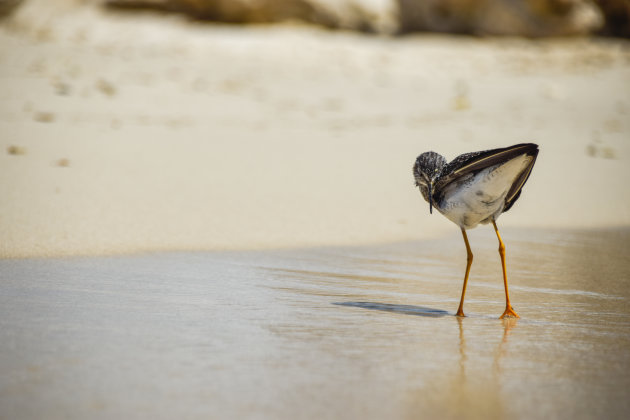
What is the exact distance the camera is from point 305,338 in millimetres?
3133

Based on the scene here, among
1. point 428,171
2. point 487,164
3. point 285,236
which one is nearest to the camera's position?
point 487,164

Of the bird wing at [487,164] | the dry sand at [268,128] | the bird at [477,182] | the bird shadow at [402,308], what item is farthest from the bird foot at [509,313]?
the dry sand at [268,128]

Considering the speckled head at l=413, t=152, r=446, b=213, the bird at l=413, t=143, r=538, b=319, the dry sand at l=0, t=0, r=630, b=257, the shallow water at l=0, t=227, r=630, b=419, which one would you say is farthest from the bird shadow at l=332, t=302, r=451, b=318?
the dry sand at l=0, t=0, r=630, b=257

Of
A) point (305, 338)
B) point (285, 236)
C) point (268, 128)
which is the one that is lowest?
point (305, 338)

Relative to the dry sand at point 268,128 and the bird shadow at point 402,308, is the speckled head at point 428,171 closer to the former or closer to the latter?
the bird shadow at point 402,308

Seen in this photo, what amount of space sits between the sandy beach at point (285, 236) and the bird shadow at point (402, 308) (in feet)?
0.09

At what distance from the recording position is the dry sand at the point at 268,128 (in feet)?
17.8

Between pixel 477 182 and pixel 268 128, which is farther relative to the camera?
pixel 268 128

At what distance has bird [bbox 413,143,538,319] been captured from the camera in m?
3.66

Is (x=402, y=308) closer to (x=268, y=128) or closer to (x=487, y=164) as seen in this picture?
(x=487, y=164)

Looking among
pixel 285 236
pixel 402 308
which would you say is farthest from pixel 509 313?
pixel 285 236

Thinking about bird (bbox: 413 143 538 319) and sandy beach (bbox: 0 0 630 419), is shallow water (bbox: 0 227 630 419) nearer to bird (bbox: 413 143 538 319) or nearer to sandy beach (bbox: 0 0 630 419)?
sandy beach (bbox: 0 0 630 419)

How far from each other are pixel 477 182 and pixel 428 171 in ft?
1.23

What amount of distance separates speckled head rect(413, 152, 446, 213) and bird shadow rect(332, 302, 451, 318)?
58 cm
